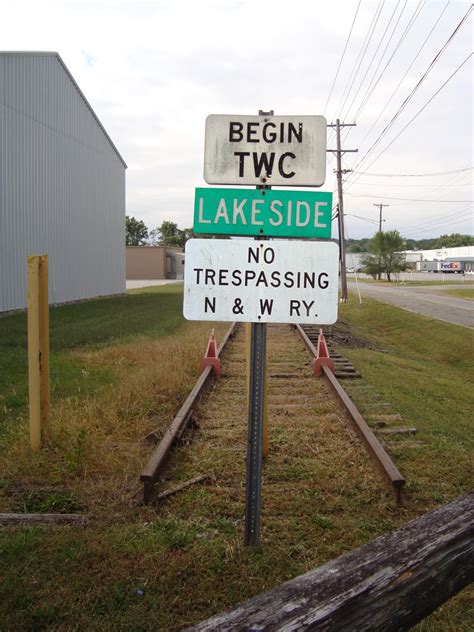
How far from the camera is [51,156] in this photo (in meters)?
25.6

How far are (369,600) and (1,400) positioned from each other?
682cm

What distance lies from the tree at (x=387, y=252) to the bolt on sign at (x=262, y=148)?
8004 centimetres

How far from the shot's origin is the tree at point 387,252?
266ft

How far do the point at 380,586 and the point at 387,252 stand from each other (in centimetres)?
8311

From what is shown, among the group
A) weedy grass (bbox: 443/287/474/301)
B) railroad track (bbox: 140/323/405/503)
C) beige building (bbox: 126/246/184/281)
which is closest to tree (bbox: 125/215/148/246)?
beige building (bbox: 126/246/184/281)

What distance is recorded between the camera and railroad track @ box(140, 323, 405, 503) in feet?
17.8

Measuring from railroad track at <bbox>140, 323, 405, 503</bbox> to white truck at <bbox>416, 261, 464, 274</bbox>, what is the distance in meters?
108

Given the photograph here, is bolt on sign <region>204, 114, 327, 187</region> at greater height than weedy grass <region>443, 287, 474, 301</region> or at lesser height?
greater

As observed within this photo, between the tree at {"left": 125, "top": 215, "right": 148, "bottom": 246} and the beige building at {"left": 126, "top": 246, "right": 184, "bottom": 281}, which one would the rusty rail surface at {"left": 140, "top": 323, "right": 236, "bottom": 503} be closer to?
the beige building at {"left": 126, "top": 246, "right": 184, "bottom": 281}

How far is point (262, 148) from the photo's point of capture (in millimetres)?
Answer: 3691

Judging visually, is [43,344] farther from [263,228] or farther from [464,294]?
[464,294]

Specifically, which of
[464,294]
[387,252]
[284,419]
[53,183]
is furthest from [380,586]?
[387,252]

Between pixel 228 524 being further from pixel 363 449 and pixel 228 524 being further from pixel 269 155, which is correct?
pixel 269 155

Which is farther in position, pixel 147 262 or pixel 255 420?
pixel 147 262
